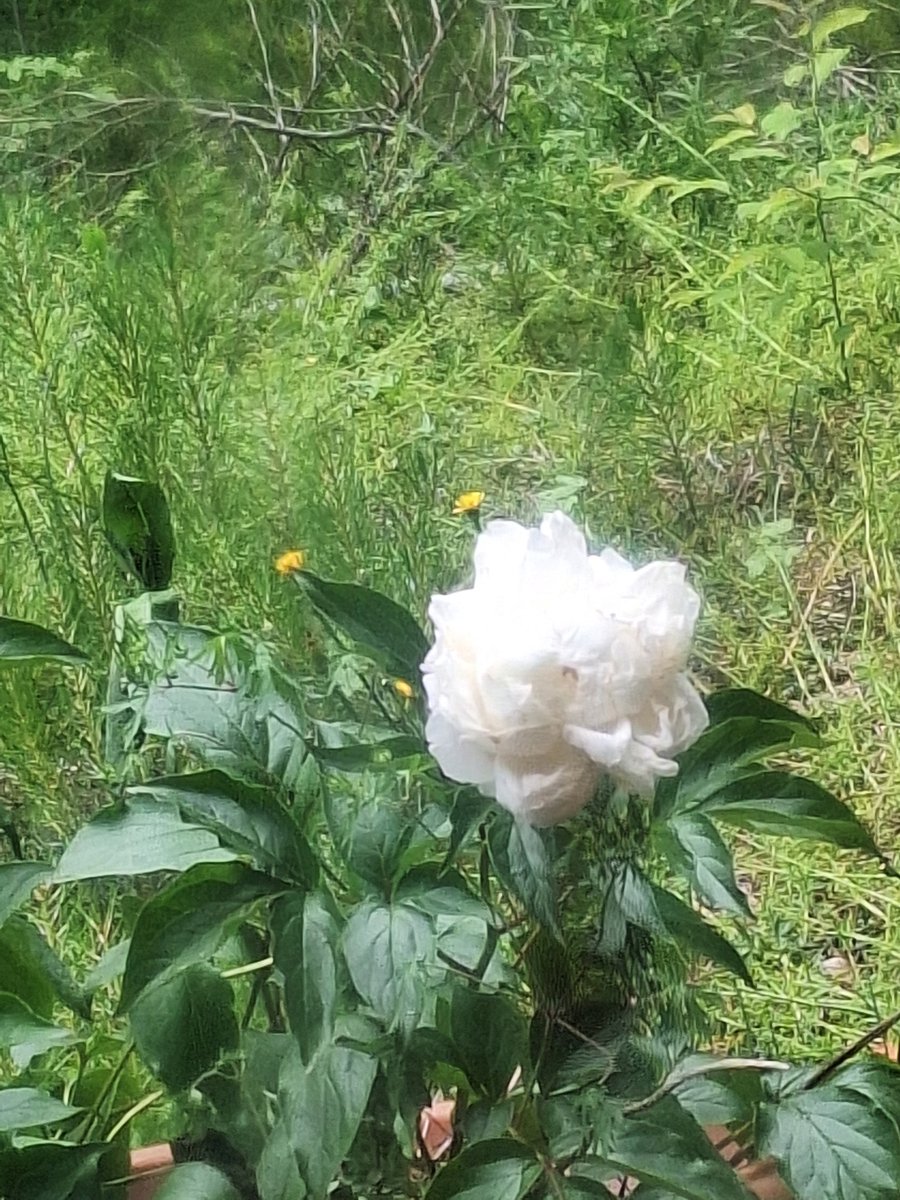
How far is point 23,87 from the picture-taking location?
88 centimetres

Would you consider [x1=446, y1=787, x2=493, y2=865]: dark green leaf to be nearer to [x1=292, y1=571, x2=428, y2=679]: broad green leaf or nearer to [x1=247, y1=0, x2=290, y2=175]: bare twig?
[x1=292, y1=571, x2=428, y2=679]: broad green leaf

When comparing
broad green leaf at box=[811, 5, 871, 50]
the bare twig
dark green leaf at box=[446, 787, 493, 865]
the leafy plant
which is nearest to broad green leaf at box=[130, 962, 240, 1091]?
the leafy plant

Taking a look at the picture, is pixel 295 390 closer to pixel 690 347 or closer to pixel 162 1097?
pixel 690 347

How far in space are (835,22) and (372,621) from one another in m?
0.56

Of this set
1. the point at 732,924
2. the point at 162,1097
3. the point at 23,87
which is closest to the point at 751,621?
the point at 732,924

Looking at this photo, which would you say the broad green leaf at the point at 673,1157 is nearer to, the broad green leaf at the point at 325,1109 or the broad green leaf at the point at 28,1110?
the broad green leaf at the point at 325,1109

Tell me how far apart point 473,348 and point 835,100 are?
0.28 meters

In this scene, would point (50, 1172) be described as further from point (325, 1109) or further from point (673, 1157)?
point (673, 1157)

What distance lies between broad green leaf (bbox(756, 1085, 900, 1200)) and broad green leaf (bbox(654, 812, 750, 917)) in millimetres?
78

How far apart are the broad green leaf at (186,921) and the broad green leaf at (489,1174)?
0.12 metres

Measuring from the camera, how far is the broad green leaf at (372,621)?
0.50 m

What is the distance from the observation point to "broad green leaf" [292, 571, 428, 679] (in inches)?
19.7

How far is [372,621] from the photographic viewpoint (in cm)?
51

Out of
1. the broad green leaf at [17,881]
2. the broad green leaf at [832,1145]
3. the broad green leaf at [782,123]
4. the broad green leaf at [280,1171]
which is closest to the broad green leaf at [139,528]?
the broad green leaf at [17,881]
